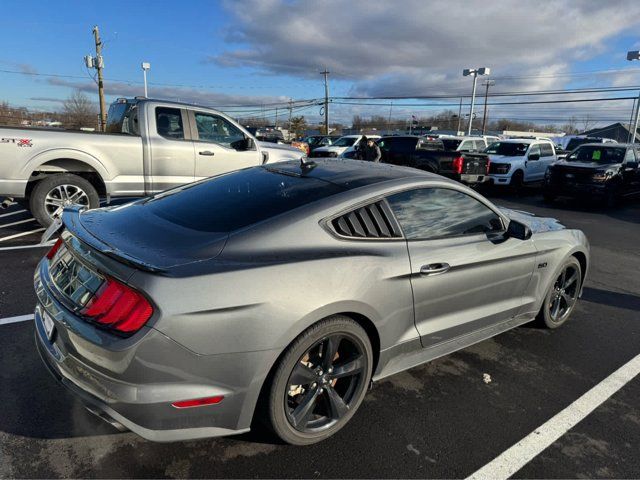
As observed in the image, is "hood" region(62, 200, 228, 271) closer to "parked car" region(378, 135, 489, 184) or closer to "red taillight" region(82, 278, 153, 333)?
"red taillight" region(82, 278, 153, 333)

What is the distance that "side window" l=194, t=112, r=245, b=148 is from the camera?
7582mm

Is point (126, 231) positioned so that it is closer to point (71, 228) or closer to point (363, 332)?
point (71, 228)

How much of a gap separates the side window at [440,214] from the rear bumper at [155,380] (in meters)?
1.32

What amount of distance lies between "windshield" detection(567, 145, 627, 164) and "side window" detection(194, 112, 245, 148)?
10679 mm

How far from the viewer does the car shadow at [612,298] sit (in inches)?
199

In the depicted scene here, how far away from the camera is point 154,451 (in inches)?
97.4

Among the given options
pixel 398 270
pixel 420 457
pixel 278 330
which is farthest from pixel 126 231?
pixel 420 457

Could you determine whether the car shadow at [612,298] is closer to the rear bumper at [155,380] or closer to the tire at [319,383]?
the tire at [319,383]

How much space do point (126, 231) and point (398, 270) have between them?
5.24 feet

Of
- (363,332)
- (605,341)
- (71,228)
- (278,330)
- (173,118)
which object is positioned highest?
(173,118)

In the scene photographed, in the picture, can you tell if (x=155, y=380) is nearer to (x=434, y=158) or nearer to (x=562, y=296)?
(x=562, y=296)

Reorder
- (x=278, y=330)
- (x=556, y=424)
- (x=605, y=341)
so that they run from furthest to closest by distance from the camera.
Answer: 1. (x=605, y=341)
2. (x=556, y=424)
3. (x=278, y=330)

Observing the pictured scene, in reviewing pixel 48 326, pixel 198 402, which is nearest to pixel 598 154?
pixel 198 402

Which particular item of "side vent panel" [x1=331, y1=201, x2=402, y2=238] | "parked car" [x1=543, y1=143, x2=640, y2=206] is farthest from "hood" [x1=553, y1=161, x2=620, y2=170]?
"side vent panel" [x1=331, y1=201, x2=402, y2=238]
